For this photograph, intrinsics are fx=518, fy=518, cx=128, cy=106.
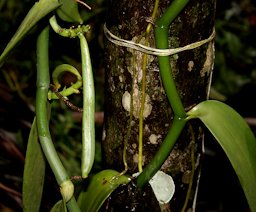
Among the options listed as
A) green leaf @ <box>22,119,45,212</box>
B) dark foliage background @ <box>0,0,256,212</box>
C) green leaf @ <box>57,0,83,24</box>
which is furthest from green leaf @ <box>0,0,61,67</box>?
dark foliage background @ <box>0,0,256,212</box>

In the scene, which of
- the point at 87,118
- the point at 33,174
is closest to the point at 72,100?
the point at 33,174

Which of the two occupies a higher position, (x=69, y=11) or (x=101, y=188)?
(x=69, y=11)

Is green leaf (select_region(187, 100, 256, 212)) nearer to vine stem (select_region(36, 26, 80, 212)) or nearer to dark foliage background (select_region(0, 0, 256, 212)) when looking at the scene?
vine stem (select_region(36, 26, 80, 212))

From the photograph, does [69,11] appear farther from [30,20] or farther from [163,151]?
[163,151]

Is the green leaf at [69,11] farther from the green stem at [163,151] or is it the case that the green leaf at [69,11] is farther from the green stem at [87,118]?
the green stem at [163,151]

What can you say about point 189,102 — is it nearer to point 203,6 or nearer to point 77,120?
point 203,6

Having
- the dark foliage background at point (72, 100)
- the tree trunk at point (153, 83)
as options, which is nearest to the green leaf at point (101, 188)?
the tree trunk at point (153, 83)
